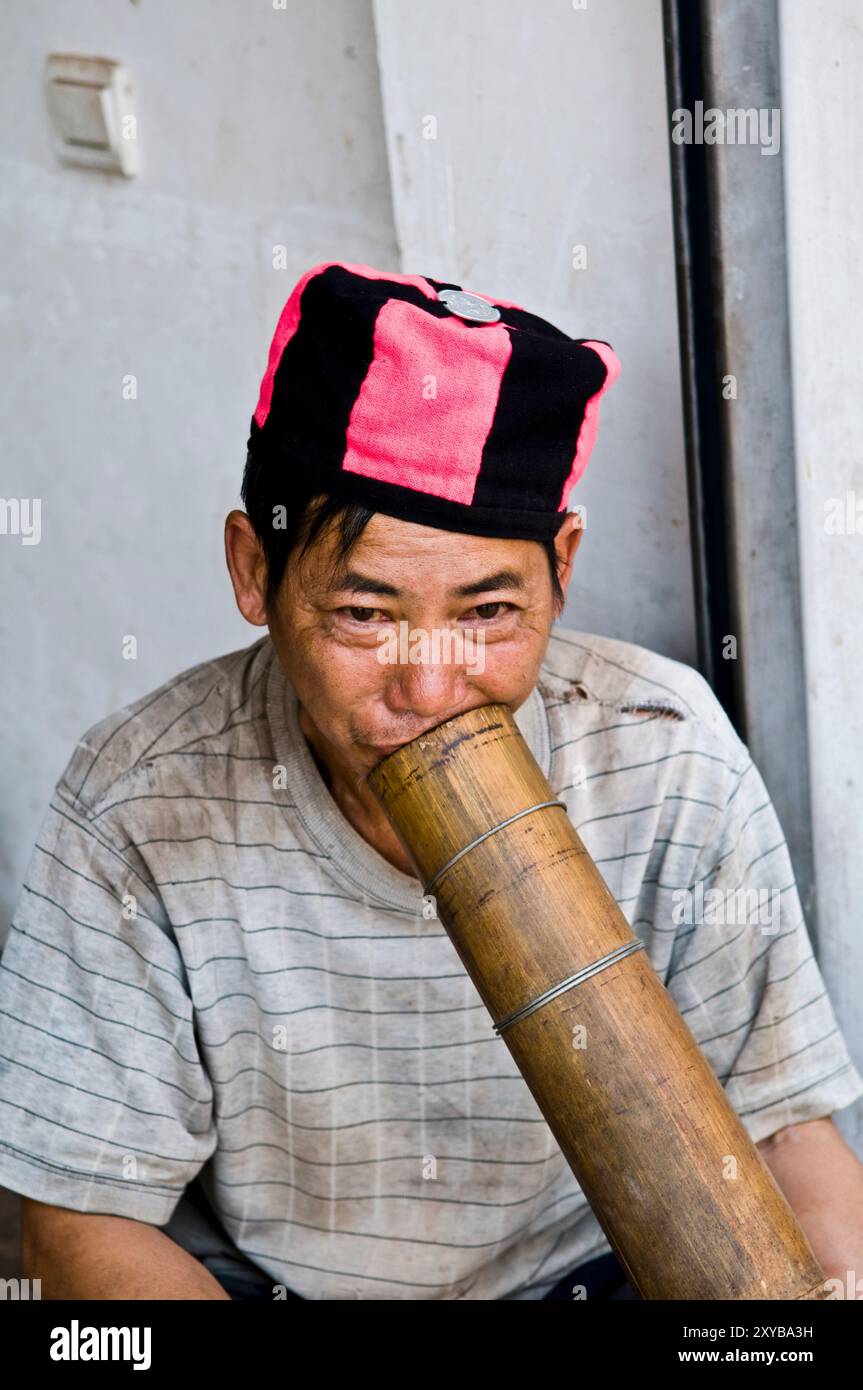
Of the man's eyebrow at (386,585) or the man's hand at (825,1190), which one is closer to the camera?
the man's eyebrow at (386,585)

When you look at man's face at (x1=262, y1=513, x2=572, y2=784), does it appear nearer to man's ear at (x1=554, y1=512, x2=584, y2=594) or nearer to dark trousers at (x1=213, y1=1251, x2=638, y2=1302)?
man's ear at (x1=554, y1=512, x2=584, y2=594)

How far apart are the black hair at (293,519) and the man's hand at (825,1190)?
2.09 ft

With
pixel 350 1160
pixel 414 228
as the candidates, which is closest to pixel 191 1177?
pixel 350 1160

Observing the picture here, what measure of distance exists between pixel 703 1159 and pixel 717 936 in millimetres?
536

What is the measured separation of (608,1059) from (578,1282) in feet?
2.42

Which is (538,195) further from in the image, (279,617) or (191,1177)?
(191,1177)

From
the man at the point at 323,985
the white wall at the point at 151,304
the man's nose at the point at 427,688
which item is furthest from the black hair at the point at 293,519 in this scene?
the white wall at the point at 151,304

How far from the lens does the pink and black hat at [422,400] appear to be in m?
1.32

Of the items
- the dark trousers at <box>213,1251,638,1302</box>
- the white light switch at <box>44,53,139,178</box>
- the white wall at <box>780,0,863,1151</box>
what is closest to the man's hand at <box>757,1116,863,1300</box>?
the dark trousers at <box>213,1251,638,1302</box>

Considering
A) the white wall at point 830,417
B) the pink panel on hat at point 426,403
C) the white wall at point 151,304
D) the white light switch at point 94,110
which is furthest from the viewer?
the white light switch at point 94,110

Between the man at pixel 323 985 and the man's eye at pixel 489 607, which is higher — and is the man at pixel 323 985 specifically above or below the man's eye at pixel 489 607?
below

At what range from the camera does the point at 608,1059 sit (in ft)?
3.90

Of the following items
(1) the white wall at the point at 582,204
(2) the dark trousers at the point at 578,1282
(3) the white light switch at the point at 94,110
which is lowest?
(2) the dark trousers at the point at 578,1282

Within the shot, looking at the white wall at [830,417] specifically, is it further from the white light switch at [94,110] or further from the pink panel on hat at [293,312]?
the white light switch at [94,110]
